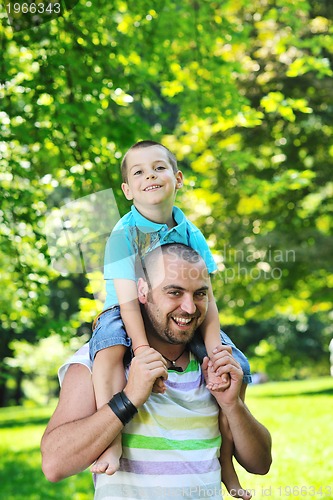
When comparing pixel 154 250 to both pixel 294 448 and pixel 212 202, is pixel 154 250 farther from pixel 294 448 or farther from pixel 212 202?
pixel 212 202

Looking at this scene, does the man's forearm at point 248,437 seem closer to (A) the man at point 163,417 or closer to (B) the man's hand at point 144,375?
(A) the man at point 163,417

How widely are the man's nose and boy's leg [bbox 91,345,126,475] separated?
0.21 meters

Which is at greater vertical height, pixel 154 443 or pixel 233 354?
pixel 233 354

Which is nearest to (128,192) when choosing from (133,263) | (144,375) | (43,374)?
(133,263)

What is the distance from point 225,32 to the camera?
6.31m

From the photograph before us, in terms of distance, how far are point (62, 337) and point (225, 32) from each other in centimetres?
285

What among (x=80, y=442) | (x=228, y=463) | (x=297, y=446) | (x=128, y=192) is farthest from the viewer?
(x=297, y=446)

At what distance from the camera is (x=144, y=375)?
77.5 inches

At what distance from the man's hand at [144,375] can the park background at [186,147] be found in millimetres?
1478

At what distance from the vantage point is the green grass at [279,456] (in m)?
5.61

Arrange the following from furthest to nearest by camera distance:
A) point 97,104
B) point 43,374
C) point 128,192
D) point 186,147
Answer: point 43,374 < point 186,147 < point 97,104 < point 128,192

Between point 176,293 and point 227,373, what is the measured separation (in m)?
0.26

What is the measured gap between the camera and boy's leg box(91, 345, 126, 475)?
78.5 inches

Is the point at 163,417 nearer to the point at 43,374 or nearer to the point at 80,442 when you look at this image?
the point at 80,442
